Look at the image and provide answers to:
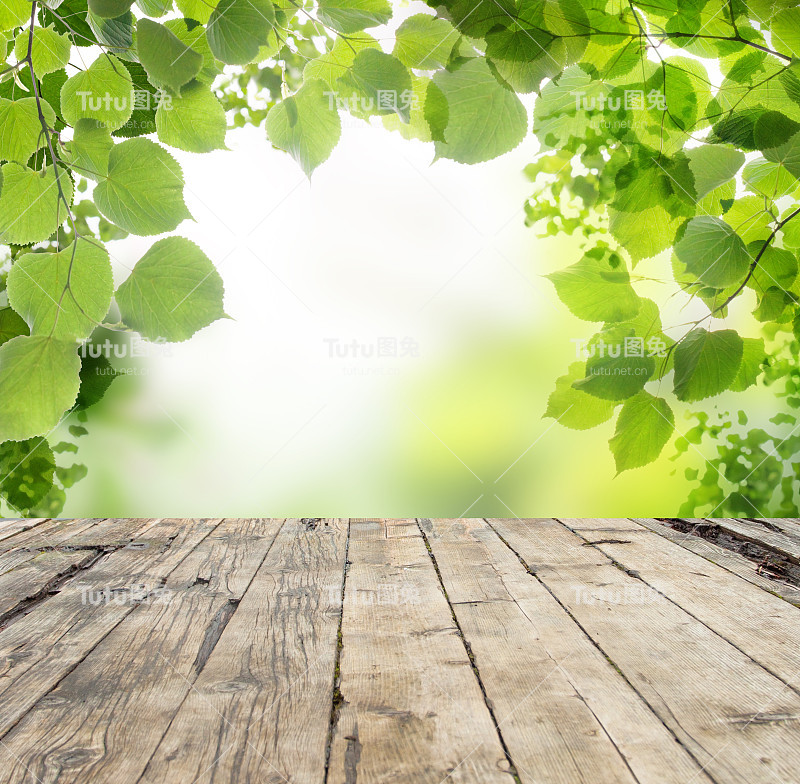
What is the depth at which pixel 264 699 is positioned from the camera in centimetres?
65

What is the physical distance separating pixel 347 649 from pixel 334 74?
24.6 inches

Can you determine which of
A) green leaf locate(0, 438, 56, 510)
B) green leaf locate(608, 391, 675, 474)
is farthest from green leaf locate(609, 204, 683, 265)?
green leaf locate(0, 438, 56, 510)

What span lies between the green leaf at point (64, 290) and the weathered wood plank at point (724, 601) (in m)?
0.74

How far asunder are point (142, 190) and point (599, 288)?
28cm

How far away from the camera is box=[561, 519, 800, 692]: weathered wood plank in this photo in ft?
2.53

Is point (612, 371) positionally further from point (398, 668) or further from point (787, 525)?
point (787, 525)

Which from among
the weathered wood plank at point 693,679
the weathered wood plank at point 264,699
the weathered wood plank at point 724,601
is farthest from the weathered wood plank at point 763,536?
the weathered wood plank at point 264,699

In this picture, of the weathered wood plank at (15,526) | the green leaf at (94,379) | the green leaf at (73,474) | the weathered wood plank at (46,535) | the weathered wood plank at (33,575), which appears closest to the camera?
the weathered wood plank at (33,575)

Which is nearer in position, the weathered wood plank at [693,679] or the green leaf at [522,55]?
the green leaf at [522,55]

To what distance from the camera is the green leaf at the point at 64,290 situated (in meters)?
0.35

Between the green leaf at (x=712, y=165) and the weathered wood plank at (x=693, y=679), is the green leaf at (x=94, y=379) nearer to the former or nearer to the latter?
the weathered wood plank at (x=693, y=679)

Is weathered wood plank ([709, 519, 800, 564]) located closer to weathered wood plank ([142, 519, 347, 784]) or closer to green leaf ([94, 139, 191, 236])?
weathered wood plank ([142, 519, 347, 784])

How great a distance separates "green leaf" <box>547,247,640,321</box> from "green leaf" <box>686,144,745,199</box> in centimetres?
7

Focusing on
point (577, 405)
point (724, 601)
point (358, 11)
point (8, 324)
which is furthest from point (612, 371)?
point (724, 601)
